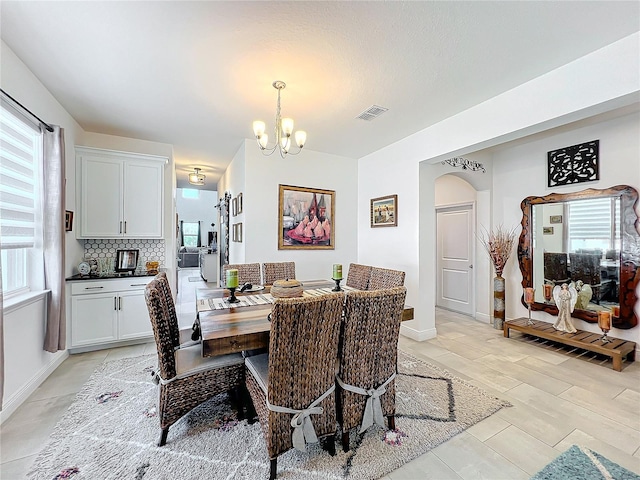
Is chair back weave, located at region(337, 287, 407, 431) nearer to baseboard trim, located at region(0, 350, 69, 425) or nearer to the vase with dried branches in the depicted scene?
baseboard trim, located at region(0, 350, 69, 425)

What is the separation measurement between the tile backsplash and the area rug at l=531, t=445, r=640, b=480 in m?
4.51

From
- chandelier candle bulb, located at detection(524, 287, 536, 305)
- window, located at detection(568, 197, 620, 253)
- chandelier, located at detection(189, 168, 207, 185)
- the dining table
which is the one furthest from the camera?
chandelier, located at detection(189, 168, 207, 185)

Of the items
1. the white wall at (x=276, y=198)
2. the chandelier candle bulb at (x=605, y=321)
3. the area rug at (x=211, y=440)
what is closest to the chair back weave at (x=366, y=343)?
the area rug at (x=211, y=440)

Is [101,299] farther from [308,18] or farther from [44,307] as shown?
[308,18]

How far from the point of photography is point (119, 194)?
3.56 metres

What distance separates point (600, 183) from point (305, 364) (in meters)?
4.16

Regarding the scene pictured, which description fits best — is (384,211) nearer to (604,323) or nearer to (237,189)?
(237,189)

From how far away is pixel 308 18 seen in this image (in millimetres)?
1787

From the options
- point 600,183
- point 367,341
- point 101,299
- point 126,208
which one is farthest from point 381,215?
point 101,299

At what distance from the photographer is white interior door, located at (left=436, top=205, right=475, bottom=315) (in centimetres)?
486

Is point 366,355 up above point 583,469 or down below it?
above

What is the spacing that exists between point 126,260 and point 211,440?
2.95 metres

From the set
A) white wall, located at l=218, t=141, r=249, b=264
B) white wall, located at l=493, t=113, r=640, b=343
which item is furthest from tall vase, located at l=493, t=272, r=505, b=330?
white wall, located at l=218, t=141, r=249, b=264

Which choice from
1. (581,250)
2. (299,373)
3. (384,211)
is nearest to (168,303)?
(299,373)
